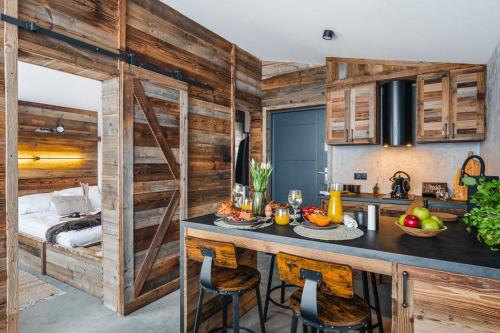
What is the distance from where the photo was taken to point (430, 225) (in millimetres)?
1604

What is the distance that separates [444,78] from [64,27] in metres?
3.94

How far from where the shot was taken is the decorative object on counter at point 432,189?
12.7 ft

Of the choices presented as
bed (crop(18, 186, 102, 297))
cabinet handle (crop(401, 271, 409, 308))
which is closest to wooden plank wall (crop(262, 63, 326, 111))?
bed (crop(18, 186, 102, 297))

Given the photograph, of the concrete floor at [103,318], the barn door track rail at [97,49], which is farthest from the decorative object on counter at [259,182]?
the barn door track rail at [97,49]

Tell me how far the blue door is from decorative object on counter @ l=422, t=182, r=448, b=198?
1.42 m

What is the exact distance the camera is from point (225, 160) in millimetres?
4270

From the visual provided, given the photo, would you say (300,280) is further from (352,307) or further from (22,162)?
(22,162)

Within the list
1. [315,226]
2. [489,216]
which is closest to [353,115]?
[315,226]

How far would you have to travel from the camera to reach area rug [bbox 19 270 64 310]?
117 inches

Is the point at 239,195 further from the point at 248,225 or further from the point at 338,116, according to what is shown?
the point at 338,116

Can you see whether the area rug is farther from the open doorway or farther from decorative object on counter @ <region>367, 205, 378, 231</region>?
decorative object on counter @ <region>367, 205, 378, 231</region>

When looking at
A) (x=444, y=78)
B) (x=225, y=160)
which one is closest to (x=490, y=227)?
(x=444, y=78)

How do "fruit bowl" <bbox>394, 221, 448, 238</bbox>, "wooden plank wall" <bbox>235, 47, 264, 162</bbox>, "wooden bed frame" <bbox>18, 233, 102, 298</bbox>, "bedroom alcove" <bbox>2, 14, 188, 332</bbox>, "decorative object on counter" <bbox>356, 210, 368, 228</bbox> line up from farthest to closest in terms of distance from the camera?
"wooden plank wall" <bbox>235, 47, 264, 162</bbox> < "wooden bed frame" <bbox>18, 233, 102, 298</bbox> < "bedroom alcove" <bbox>2, 14, 188, 332</bbox> < "decorative object on counter" <bbox>356, 210, 368, 228</bbox> < "fruit bowl" <bbox>394, 221, 448, 238</bbox>

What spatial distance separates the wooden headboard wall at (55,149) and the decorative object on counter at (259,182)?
4.51 metres
